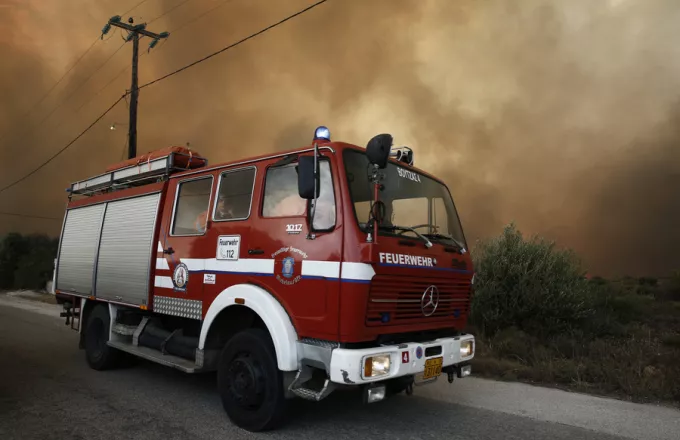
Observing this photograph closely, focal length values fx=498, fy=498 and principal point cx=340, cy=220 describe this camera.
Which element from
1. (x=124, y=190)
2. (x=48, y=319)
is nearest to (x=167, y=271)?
(x=124, y=190)

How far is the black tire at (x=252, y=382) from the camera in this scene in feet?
14.6

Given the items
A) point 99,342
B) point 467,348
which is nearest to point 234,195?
point 467,348

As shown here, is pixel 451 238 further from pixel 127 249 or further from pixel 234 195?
pixel 127 249

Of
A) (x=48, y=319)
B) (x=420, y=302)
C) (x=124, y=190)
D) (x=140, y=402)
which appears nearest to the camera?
(x=420, y=302)

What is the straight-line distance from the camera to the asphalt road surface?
465 cm

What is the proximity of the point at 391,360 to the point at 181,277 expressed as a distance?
9.14 ft

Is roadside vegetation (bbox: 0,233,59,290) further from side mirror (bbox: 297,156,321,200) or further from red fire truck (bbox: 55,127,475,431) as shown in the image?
side mirror (bbox: 297,156,321,200)

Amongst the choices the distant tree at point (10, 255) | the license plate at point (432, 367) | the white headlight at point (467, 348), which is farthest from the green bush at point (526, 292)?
the distant tree at point (10, 255)

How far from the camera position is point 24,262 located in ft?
130

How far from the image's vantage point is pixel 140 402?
5559mm

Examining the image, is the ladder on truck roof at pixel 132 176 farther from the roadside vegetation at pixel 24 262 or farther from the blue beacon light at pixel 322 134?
the roadside vegetation at pixel 24 262

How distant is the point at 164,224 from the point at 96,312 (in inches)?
93.7

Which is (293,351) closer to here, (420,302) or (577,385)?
(420,302)

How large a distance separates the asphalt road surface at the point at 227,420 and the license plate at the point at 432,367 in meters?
0.58
